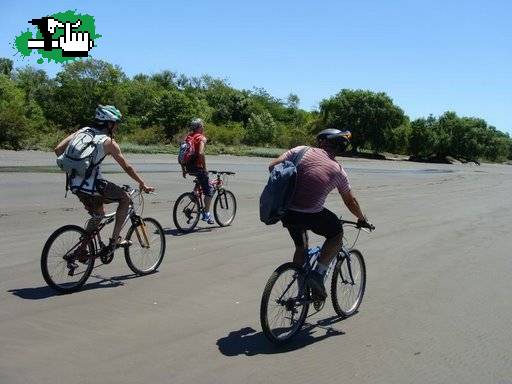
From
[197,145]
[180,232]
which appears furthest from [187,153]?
[180,232]

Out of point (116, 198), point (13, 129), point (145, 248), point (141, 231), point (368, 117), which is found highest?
point (368, 117)

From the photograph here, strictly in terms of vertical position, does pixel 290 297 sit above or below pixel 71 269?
above

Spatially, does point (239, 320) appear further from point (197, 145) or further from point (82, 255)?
point (197, 145)

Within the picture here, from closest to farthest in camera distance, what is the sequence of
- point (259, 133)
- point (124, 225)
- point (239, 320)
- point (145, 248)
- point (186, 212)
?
1. point (239, 320)
2. point (124, 225)
3. point (145, 248)
4. point (186, 212)
5. point (259, 133)

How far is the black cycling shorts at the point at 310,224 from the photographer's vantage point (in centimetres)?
525

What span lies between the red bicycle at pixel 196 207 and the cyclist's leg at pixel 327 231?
5.74 metres

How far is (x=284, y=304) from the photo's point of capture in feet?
17.0

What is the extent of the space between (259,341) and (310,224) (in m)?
1.15

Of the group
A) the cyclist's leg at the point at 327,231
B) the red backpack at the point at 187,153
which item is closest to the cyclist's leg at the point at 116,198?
the cyclist's leg at the point at 327,231

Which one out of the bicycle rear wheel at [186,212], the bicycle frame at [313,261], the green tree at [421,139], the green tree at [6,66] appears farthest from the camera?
the green tree at [6,66]

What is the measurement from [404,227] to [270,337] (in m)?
8.40

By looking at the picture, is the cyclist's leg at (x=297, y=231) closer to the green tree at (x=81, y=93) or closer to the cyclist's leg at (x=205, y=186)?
the cyclist's leg at (x=205, y=186)

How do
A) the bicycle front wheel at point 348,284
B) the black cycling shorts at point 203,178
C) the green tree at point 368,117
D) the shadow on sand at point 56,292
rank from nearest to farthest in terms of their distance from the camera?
the bicycle front wheel at point 348,284 < the shadow on sand at point 56,292 < the black cycling shorts at point 203,178 < the green tree at point 368,117

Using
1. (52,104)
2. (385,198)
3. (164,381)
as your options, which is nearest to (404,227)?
(385,198)
